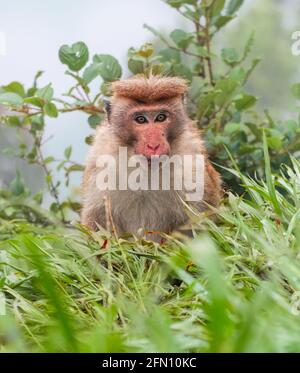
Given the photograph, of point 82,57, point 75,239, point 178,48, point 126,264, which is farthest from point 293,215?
point 178,48

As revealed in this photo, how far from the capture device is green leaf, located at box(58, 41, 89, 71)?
448 centimetres

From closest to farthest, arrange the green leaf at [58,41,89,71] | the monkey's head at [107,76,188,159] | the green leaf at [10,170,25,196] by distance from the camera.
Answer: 1. the monkey's head at [107,76,188,159]
2. the green leaf at [58,41,89,71]
3. the green leaf at [10,170,25,196]

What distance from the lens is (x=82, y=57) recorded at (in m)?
4.48

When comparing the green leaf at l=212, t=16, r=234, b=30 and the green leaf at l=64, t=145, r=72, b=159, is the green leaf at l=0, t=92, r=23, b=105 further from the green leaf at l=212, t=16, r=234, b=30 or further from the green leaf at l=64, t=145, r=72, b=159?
the green leaf at l=212, t=16, r=234, b=30

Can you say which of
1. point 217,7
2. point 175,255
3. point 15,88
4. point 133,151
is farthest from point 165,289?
point 217,7

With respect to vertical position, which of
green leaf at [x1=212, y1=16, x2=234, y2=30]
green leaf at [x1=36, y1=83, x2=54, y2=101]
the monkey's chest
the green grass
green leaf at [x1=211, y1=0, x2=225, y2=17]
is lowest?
the green grass

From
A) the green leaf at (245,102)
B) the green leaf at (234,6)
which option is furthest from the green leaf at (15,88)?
the green leaf at (234,6)

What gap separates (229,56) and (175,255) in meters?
2.46

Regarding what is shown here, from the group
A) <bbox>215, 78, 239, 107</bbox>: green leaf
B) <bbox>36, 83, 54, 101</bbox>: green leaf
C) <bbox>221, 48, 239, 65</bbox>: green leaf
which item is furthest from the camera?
<bbox>221, 48, 239, 65</bbox>: green leaf

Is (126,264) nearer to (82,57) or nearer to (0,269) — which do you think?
(0,269)

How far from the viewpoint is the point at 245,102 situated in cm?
466

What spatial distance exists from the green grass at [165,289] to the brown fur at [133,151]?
10.8 inches

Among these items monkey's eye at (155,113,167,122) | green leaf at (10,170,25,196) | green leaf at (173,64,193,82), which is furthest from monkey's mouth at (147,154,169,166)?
green leaf at (10,170,25,196)

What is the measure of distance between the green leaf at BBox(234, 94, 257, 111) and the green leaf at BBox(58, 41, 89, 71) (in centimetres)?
93
